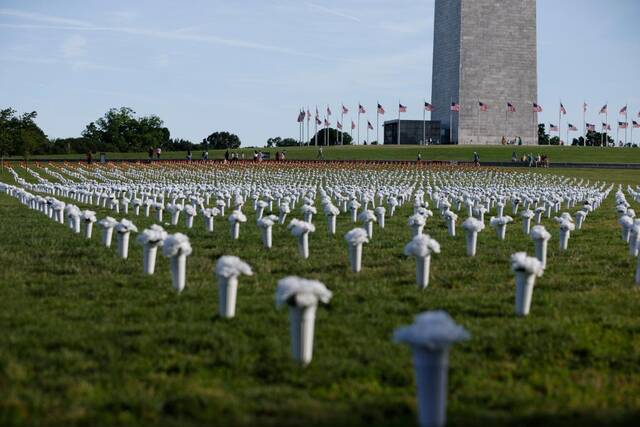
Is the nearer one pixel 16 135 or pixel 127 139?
pixel 16 135

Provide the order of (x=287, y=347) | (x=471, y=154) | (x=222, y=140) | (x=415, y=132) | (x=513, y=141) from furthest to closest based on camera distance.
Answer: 1. (x=222, y=140)
2. (x=415, y=132)
3. (x=513, y=141)
4. (x=471, y=154)
5. (x=287, y=347)

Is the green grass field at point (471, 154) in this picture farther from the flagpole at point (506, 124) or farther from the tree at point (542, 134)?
the tree at point (542, 134)

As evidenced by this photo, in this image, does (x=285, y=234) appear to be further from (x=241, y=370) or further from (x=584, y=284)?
(x=241, y=370)

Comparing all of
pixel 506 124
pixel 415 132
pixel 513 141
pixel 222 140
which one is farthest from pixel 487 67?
pixel 222 140

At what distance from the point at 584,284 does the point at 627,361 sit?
164 inches

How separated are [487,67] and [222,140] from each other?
49518mm

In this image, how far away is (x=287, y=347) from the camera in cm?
783

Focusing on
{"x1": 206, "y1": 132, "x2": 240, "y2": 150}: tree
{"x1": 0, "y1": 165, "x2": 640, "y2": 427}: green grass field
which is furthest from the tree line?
{"x1": 0, "y1": 165, "x2": 640, "y2": 427}: green grass field

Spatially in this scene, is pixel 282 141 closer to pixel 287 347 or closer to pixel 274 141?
pixel 274 141

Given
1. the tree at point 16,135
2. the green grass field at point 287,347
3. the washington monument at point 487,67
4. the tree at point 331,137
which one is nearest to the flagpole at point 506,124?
the washington monument at point 487,67

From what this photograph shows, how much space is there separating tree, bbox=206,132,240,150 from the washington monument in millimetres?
39823

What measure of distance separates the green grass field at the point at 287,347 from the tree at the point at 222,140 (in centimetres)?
12107

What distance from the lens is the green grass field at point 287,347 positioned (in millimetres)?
6086

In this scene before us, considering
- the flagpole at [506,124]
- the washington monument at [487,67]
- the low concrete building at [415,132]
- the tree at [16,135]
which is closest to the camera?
the tree at [16,135]
